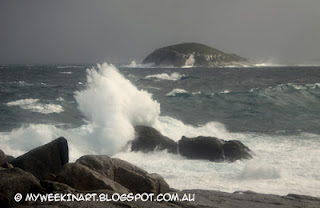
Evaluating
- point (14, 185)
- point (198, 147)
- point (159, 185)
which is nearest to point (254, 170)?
point (198, 147)

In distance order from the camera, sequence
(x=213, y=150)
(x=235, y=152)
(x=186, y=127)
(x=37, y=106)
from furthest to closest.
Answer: (x=37, y=106)
(x=186, y=127)
(x=213, y=150)
(x=235, y=152)

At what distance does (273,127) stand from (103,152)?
36.8 feet

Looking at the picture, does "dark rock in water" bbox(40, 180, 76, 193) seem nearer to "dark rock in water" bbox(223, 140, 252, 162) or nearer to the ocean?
the ocean

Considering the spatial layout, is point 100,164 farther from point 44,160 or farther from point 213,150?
point 213,150

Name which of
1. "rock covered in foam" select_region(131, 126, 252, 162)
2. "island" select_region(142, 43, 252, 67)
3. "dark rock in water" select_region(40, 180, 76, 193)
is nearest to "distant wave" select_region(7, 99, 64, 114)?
"rock covered in foam" select_region(131, 126, 252, 162)

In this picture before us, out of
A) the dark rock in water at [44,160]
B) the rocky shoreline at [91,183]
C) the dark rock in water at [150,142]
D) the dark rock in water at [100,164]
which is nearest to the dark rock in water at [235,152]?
the dark rock in water at [150,142]

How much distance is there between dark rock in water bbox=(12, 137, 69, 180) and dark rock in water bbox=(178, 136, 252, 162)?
756 cm

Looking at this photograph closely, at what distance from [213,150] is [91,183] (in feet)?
29.7

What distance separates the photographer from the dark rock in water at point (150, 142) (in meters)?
16.5

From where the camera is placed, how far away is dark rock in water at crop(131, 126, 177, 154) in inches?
650

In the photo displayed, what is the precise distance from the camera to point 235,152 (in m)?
15.1

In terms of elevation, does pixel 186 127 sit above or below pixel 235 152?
below

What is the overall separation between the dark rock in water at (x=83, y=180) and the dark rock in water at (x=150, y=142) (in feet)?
30.5

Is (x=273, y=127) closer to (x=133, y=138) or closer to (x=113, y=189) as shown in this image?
(x=133, y=138)
